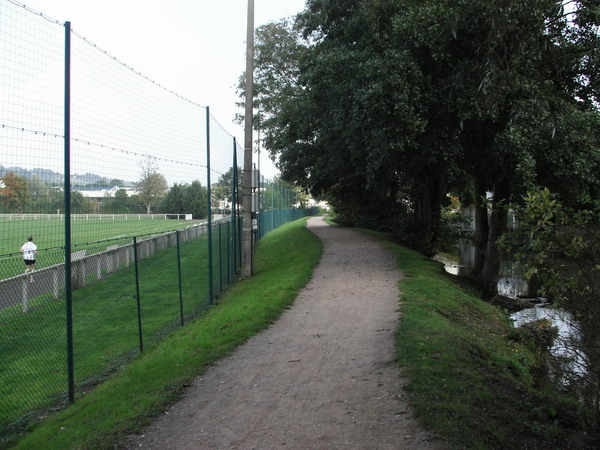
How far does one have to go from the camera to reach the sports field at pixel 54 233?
5.70 meters

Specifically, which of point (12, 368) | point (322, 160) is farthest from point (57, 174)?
point (322, 160)

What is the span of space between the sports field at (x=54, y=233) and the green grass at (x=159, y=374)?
167 centimetres

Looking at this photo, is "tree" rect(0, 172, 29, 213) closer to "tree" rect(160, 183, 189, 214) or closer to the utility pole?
"tree" rect(160, 183, 189, 214)

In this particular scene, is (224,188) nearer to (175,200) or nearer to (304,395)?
(175,200)

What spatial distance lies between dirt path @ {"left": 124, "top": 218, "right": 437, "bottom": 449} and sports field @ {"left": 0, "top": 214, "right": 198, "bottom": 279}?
2.22 m

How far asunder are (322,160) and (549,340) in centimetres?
1863

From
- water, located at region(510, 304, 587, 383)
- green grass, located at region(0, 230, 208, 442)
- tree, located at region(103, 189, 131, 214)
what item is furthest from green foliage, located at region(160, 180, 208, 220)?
water, located at region(510, 304, 587, 383)

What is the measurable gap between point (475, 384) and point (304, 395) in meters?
1.78

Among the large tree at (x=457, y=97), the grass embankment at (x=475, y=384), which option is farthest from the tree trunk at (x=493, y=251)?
the grass embankment at (x=475, y=384)

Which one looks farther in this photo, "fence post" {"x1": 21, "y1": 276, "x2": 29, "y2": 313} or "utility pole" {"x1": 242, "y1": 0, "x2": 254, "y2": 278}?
"utility pole" {"x1": 242, "y1": 0, "x2": 254, "y2": 278}

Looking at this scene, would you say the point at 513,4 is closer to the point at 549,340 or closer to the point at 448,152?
the point at 549,340

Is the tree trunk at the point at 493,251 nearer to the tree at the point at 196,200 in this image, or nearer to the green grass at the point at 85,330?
the tree at the point at 196,200

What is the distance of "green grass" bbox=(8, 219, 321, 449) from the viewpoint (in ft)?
16.9

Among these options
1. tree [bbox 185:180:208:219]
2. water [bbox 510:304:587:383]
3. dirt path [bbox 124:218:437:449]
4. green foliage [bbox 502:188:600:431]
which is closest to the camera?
green foliage [bbox 502:188:600:431]
